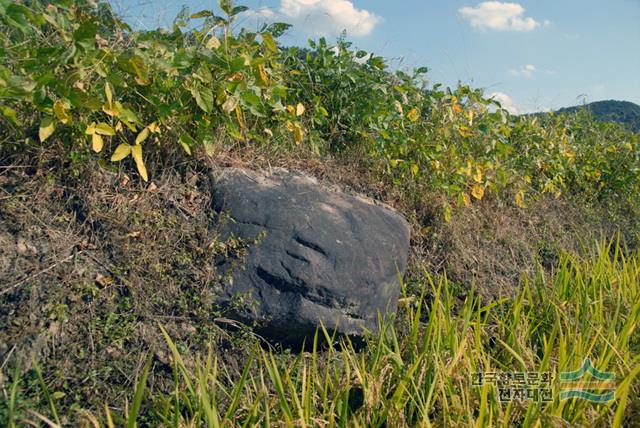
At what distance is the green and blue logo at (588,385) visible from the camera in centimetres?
177

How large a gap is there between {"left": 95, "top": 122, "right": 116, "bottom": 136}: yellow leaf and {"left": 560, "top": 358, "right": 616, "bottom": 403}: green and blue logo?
6.48 feet

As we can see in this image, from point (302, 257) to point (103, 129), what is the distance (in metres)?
1.03

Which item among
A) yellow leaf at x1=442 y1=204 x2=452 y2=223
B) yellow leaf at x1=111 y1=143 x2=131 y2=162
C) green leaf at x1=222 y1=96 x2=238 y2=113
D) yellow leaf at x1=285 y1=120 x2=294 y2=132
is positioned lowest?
yellow leaf at x1=442 y1=204 x2=452 y2=223

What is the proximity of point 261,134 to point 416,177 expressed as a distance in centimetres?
113

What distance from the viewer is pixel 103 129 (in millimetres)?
2135

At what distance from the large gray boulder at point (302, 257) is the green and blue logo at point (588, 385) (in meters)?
0.86

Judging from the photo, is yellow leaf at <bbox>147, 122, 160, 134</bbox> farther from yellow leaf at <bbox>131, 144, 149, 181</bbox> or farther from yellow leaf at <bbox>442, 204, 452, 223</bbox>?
yellow leaf at <bbox>442, 204, 452, 223</bbox>

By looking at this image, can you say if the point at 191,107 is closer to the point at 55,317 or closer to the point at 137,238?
the point at 137,238

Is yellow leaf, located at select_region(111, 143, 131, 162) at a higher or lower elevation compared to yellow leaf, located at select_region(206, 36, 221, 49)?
lower

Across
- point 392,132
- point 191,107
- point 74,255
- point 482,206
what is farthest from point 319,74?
point 74,255

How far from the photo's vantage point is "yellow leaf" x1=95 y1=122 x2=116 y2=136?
2125 millimetres

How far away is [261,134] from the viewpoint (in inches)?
120

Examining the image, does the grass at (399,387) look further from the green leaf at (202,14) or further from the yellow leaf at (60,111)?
the green leaf at (202,14)

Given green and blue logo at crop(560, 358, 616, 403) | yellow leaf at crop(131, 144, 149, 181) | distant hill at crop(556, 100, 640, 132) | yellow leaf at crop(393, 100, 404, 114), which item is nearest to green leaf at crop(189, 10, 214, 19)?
yellow leaf at crop(131, 144, 149, 181)
